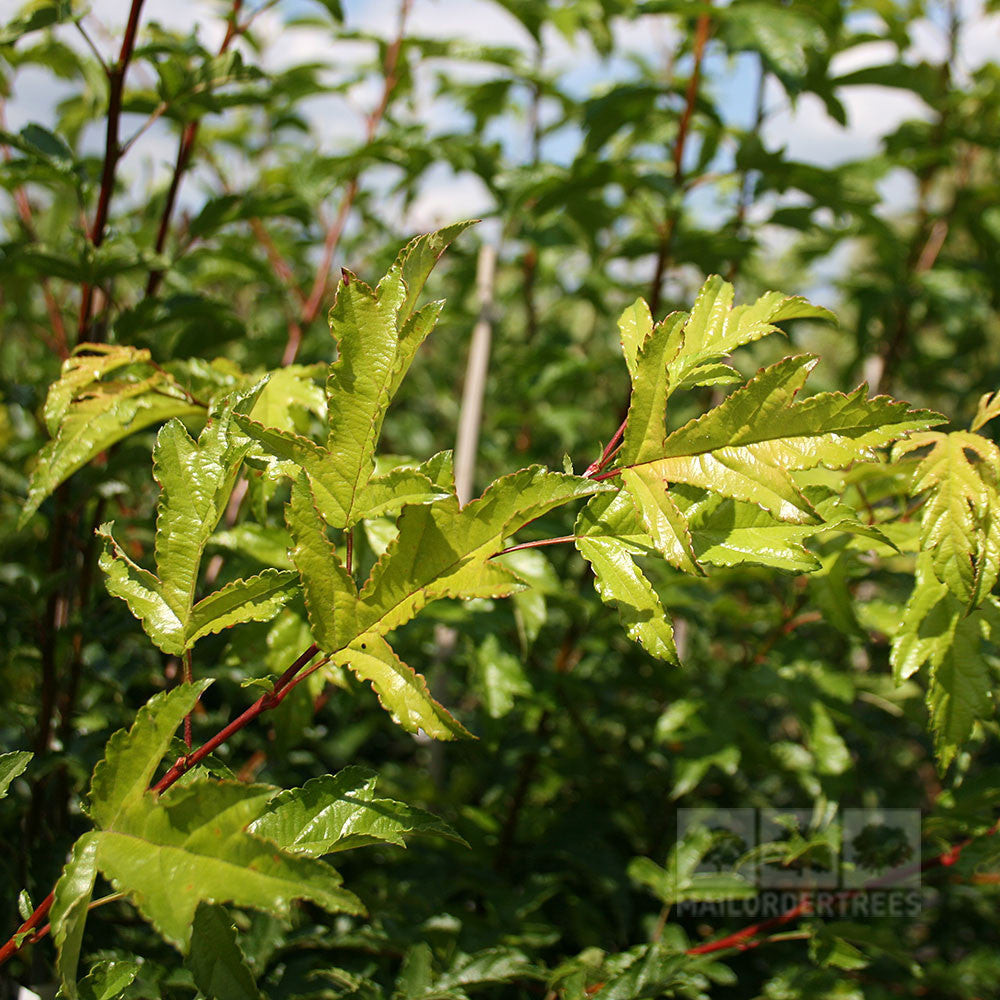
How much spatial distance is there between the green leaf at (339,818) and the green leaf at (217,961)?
0.08 metres

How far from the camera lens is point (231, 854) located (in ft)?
2.02

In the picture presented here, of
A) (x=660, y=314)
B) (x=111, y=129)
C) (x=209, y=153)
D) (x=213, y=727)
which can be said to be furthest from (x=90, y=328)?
(x=209, y=153)

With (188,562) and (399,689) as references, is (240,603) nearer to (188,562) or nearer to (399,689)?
(188,562)

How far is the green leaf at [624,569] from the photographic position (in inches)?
28.6

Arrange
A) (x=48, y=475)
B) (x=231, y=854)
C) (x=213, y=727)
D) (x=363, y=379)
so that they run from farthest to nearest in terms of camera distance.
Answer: (x=213, y=727), (x=48, y=475), (x=363, y=379), (x=231, y=854)

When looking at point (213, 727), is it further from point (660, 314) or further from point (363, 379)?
point (660, 314)

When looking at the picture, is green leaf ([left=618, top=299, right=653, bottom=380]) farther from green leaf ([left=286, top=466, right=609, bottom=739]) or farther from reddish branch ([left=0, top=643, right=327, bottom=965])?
reddish branch ([left=0, top=643, right=327, bottom=965])

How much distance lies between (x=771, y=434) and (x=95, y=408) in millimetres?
800

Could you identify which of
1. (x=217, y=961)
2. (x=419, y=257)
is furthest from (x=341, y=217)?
(x=217, y=961)

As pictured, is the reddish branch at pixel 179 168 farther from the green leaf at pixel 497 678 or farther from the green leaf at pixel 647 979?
the green leaf at pixel 647 979

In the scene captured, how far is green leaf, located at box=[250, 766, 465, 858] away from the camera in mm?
732

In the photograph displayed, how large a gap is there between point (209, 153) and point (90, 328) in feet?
4.21

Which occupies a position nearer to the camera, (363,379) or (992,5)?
(363,379)

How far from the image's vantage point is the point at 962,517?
0.83 m
